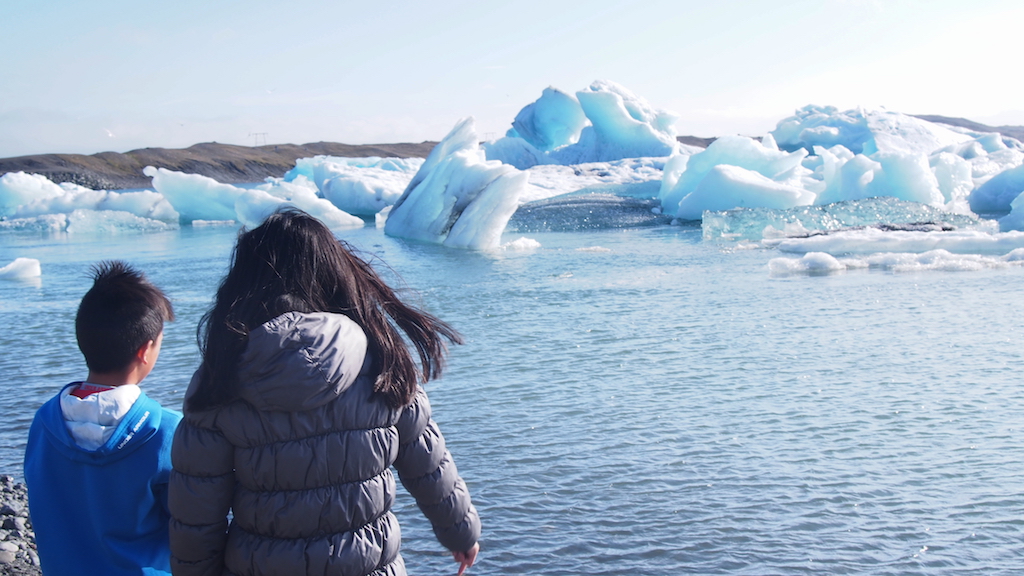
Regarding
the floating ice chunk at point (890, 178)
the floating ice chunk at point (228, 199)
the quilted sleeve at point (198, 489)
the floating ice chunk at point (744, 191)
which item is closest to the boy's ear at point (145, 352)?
the quilted sleeve at point (198, 489)

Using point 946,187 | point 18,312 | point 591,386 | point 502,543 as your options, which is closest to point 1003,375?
point 591,386

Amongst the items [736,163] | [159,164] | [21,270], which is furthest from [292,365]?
[159,164]

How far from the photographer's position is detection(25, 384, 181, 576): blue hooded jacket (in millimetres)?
1501

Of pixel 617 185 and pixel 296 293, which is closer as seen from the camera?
pixel 296 293

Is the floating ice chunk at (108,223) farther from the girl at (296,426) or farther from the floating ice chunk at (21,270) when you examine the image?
the girl at (296,426)

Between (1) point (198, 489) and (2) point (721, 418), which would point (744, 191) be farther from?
(1) point (198, 489)

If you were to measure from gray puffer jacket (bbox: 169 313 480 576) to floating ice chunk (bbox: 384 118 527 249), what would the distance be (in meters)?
12.6

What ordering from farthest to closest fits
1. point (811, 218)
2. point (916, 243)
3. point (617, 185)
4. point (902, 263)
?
1. point (617, 185)
2. point (811, 218)
3. point (916, 243)
4. point (902, 263)

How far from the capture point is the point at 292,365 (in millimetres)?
1288

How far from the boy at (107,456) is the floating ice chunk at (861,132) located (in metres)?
24.0

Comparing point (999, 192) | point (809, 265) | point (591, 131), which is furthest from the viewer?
point (591, 131)

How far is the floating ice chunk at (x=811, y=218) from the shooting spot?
14.4 m

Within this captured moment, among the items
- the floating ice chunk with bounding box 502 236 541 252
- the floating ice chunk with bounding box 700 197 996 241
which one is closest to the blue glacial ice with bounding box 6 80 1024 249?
A: the floating ice chunk with bounding box 700 197 996 241

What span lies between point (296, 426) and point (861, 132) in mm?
27265
